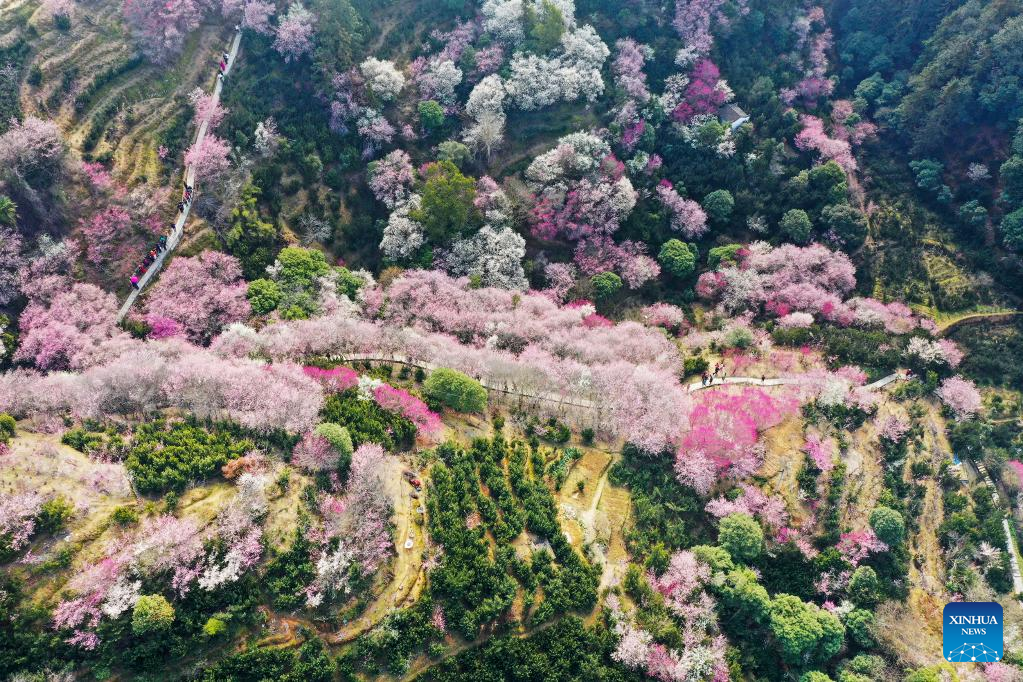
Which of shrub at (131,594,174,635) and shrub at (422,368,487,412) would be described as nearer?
shrub at (131,594,174,635)

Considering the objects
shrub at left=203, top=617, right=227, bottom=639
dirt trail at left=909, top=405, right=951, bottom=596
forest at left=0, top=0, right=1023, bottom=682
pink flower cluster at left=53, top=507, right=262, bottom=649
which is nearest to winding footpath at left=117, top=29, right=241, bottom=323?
forest at left=0, top=0, right=1023, bottom=682

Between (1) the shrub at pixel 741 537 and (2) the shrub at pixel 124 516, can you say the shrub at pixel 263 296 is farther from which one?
(1) the shrub at pixel 741 537

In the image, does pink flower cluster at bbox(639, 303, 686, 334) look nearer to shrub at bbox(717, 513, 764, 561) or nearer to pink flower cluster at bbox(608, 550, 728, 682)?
shrub at bbox(717, 513, 764, 561)

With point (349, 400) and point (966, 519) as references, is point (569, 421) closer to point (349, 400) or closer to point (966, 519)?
point (349, 400)

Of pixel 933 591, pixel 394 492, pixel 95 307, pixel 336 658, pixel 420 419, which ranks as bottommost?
pixel 336 658

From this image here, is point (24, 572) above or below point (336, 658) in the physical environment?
above

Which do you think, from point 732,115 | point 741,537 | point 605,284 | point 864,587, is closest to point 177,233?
point 605,284

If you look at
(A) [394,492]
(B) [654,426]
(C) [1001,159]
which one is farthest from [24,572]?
(C) [1001,159]
